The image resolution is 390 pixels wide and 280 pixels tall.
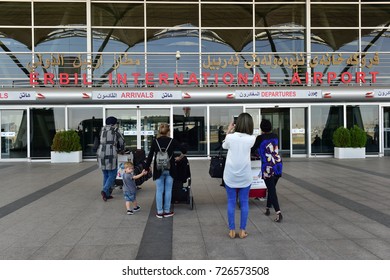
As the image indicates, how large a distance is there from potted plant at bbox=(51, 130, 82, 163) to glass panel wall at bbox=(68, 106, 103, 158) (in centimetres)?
92

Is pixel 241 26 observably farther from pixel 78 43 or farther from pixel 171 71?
pixel 78 43

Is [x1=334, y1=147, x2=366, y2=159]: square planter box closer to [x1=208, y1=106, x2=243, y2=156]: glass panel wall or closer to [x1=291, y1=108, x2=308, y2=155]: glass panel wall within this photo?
[x1=291, y1=108, x2=308, y2=155]: glass panel wall

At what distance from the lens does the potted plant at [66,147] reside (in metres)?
15.4

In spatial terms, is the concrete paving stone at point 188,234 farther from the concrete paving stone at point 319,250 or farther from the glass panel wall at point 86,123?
the glass panel wall at point 86,123

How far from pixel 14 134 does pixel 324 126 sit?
14.7 metres

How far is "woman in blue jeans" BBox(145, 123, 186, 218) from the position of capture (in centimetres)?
608

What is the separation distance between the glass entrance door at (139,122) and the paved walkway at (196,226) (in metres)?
7.22

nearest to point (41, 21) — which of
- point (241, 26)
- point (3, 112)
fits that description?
point (3, 112)

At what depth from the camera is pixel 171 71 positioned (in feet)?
57.6

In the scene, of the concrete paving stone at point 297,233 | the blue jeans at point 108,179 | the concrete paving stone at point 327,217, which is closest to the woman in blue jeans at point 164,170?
the blue jeans at point 108,179

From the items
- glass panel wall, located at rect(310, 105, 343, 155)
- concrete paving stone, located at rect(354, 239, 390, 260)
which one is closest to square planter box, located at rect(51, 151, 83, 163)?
glass panel wall, located at rect(310, 105, 343, 155)

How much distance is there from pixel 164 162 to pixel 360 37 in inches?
663

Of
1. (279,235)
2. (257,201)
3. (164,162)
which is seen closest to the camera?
(279,235)
